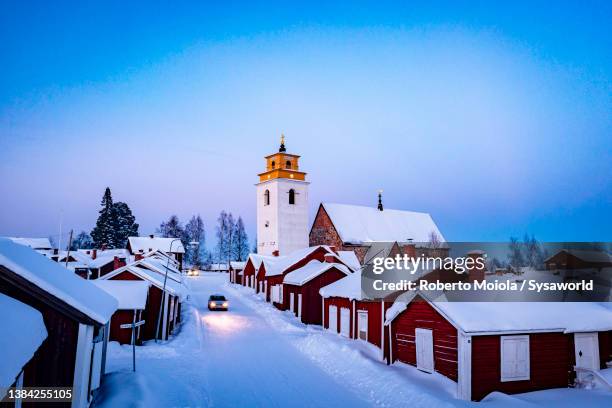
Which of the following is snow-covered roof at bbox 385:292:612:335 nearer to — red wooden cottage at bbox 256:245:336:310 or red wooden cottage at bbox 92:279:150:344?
red wooden cottage at bbox 92:279:150:344

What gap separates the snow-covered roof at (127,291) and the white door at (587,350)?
70.0ft

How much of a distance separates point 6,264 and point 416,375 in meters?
15.7

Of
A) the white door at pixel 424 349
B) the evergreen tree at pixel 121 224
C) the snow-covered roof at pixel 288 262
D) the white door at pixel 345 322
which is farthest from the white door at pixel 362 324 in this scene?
the evergreen tree at pixel 121 224

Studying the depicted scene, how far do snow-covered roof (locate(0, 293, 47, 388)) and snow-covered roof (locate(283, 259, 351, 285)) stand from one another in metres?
25.7

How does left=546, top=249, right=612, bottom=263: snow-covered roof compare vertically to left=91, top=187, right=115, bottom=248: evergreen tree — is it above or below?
below

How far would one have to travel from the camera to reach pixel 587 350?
18.4 meters

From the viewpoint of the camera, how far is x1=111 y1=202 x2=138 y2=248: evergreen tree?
98.6 m

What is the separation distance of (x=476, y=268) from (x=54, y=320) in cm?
1766

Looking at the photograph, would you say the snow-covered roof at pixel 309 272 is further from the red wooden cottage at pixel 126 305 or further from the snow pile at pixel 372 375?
the red wooden cottage at pixel 126 305

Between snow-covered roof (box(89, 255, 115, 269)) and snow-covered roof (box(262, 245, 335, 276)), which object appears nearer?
snow-covered roof (box(262, 245, 335, 276))

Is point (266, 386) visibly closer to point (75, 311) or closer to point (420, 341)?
point (420, 341)

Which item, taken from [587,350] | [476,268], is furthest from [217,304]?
[587,350]

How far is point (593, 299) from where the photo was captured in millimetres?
21375

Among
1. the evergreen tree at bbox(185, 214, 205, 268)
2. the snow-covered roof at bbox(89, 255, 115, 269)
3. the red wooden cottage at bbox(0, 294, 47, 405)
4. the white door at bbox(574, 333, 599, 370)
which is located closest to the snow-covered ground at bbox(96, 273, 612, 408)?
the white door at bbox(574, 333, 599, 370)
